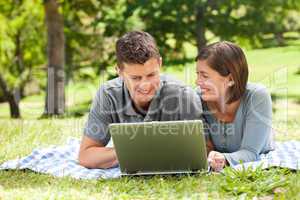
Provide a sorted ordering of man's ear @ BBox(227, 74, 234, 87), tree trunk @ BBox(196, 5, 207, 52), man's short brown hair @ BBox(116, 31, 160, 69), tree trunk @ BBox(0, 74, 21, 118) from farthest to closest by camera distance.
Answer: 1. tree trunk @ BBox(0, 74, 21, 118)
2. tree trunk @ BBox(196, 5, 207, 52)
3. man's ear @ BBox(227, 74, 234, 87)
4. man's short brown hair @ BBox(116, 31, 160, 69)

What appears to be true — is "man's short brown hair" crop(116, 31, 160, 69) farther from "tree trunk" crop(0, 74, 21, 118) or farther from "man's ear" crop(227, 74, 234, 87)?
"tree trunk" crop(0, 74, 21, 118)

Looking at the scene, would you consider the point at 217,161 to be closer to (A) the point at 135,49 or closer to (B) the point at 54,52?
(A) the point at 135,49

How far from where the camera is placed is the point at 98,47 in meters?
16.2

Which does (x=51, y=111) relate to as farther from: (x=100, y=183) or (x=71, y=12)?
(x=100, y=183)

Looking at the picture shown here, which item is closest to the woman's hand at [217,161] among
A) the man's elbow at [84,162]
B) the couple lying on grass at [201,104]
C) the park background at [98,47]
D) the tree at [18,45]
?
the couple lying on grass at [201,104]

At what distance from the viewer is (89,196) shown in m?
3.33

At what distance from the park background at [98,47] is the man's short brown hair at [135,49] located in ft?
2.62

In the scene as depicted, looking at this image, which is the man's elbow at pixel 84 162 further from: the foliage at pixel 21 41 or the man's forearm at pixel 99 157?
the foliage at pixel 21 41

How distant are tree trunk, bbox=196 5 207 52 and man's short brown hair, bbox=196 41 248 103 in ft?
35.6

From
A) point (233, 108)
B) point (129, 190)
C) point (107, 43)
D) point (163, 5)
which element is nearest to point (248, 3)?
point (163, 5)

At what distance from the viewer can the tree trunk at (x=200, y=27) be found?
49.3ft

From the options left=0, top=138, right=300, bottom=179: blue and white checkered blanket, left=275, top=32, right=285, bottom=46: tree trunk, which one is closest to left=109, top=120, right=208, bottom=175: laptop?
left=0, top=138, right=300, bottom=179: blue and white checkered blanket

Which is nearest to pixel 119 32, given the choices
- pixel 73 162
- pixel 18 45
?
pixel 18 45

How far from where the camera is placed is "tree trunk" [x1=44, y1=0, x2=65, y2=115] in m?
11.8
